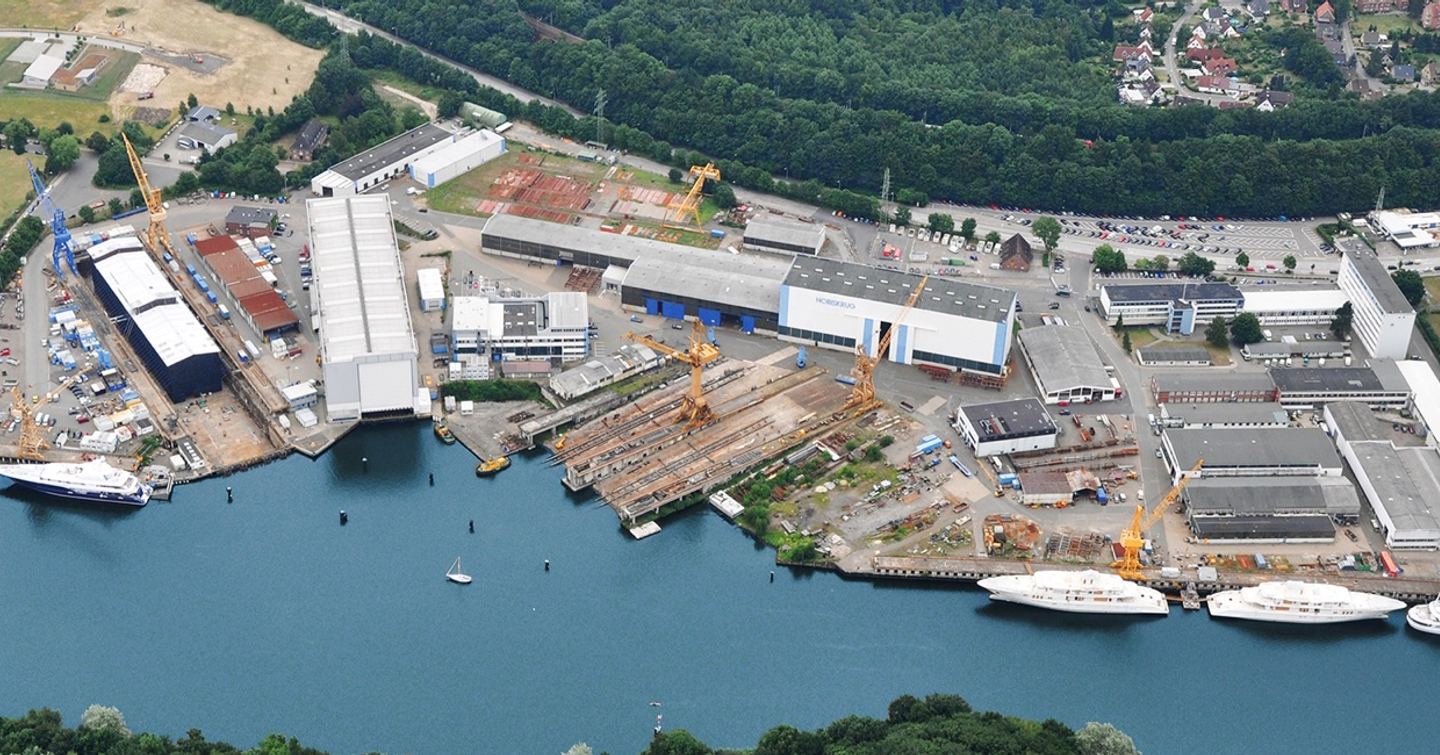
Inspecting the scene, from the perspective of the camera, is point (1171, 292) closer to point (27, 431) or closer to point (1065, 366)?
point (1065, 366)

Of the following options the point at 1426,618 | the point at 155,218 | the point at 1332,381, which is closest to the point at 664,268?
the point at 155,218

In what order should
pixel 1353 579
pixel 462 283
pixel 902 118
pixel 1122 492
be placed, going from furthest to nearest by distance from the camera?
pixel 902 118
pixel 462 283
pixel 1122 492
pixel 1353 579

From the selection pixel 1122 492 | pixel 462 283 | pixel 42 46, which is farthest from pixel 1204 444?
pixel 42 46

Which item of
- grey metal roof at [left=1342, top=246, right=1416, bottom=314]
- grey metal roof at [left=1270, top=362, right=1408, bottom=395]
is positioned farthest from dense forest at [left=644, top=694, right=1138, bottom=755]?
grey metal roof at [left=1342, top=246, right=1416, bottom=314]

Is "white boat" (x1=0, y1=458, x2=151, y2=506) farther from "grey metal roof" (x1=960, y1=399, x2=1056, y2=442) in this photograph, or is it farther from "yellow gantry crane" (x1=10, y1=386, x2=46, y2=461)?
"grey metal roof" (x1=960, y1=399, x2=1056, y2=442)

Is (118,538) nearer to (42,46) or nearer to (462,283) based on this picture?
(462,283)

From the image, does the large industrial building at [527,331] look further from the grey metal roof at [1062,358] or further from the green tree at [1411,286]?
the green tree at [1411,286]
